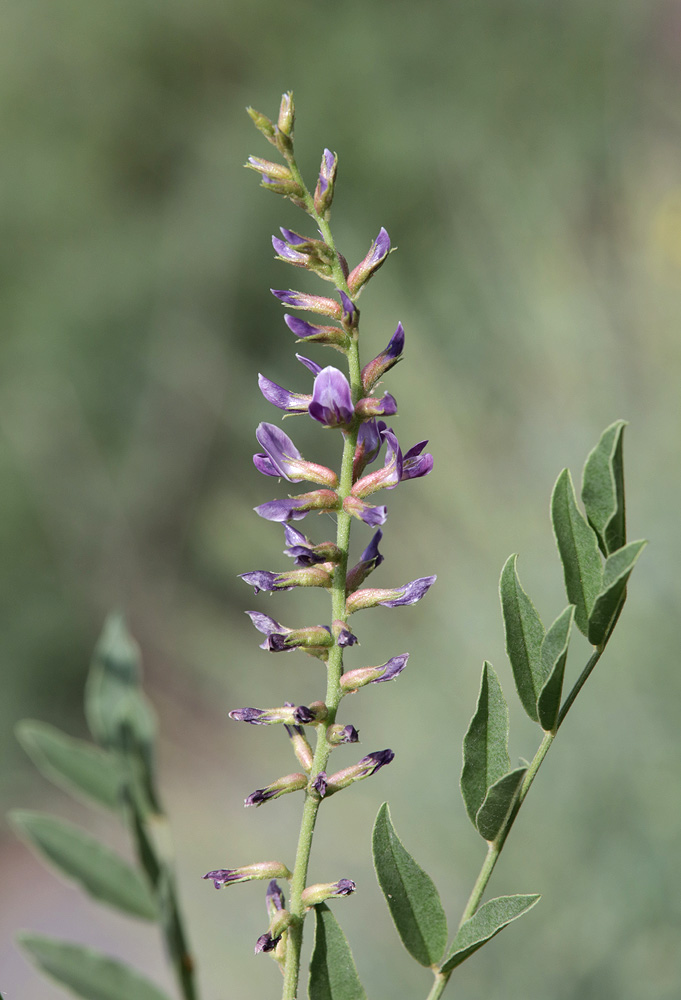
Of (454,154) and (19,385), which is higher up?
(19,385)

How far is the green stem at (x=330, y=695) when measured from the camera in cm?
36

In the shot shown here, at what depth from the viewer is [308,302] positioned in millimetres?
444

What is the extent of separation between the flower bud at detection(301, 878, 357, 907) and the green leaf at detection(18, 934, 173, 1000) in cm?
24

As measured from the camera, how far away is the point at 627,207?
312cm

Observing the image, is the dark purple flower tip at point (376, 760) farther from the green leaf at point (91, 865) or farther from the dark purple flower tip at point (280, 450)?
the green leaf at point (91, 865)

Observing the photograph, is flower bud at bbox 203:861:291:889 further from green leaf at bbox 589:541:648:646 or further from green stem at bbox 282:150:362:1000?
green leaf at bbox 589:541:648:646

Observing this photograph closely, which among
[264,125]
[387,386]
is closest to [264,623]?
[264,125]

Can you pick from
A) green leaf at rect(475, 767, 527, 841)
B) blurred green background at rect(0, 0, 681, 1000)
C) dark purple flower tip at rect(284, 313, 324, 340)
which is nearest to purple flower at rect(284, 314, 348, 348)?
dark purple flower tip at rect(284, 313, 324, 340)

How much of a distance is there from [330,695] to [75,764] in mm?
412

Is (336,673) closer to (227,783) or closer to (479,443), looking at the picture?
(479,443)

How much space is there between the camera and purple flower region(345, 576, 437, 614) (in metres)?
0.41

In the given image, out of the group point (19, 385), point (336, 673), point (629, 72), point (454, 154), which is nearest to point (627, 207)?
point (454, 154)

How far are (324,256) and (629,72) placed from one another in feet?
19.2

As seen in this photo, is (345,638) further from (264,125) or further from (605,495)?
(264,125)
